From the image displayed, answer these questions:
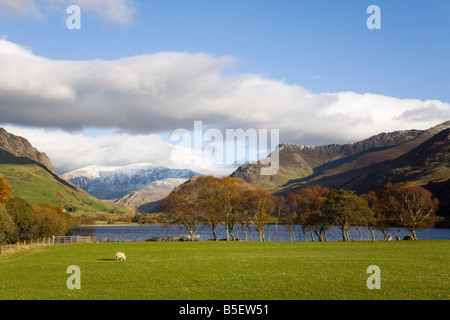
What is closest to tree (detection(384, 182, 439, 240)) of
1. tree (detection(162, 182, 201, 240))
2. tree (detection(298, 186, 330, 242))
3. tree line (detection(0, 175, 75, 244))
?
tree (detection(298, 186, 330, 242))

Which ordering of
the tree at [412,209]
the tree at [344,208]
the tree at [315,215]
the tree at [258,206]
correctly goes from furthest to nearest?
1. the tree at [258,206]
2. the tree at [412,209]
3. the tree at [315,215]
4. the tree at [344,208]

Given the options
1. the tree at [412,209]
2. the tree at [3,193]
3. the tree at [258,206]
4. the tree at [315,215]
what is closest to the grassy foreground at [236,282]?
the tree at [315,215]

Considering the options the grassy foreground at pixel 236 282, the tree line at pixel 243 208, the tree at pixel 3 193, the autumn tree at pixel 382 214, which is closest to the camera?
the grassy foreground at pixel 236 282

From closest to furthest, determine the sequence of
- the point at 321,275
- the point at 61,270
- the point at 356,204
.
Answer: the point at 321,275
the point at 61,270
the point at 356,204

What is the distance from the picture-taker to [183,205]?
96938 millimetres

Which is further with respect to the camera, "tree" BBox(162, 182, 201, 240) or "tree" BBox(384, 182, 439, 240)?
"tree" BBox(162, 182, 201, 240)

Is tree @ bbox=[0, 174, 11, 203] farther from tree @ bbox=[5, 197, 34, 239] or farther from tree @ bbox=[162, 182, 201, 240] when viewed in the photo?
tree @ bbox=[162, 182, 201, 240]

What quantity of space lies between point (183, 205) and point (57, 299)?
74.9m

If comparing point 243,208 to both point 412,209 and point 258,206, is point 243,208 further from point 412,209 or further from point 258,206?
point 412,209

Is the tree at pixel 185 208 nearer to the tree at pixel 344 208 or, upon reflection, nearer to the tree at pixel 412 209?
the tree at pixel 344 208

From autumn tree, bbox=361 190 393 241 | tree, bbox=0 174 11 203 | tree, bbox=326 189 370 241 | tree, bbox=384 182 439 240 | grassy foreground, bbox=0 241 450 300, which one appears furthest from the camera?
tree, bbox=0 174 11 203

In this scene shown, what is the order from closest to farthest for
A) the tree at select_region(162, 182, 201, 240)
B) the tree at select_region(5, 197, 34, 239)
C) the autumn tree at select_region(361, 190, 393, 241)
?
the tree at select_region(5, 197, 34, 239) < the tree at select_region(162, 182, 201, 240) < the autumn tree at select_region(361, 190, 393, 241)
